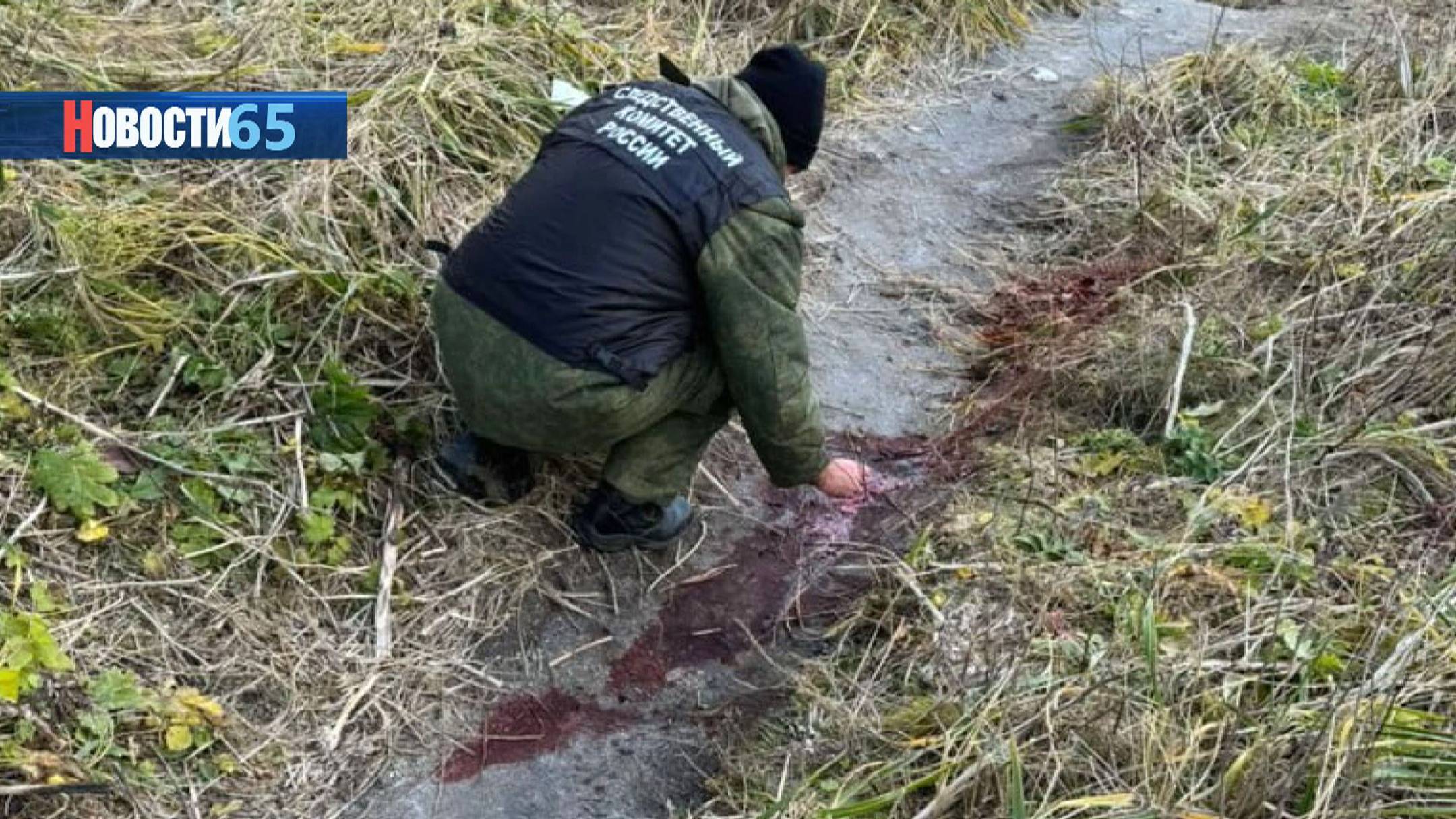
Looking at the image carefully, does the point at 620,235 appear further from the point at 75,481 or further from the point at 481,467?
the point at 75,481

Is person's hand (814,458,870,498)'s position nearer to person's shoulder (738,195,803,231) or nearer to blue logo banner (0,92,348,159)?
person's shoulder (738,195,803,231)

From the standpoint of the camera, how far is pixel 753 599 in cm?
343

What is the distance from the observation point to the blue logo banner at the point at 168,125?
115 inches

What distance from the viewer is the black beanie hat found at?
3.21 m

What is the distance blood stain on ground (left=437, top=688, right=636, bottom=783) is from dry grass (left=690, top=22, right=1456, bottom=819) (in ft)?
1.22

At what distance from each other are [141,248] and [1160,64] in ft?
13.7

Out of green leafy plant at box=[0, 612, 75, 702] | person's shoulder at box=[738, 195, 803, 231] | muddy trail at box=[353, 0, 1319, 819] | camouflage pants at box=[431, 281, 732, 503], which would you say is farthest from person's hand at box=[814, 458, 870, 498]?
green leafy plant at box=[0, 612, 75, 702]

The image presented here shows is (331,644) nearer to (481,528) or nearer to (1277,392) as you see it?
(481,528)

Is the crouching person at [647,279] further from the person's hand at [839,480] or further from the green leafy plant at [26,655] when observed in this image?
the green leafy plant at [26,655]

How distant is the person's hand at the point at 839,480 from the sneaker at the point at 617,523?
1.19 feet

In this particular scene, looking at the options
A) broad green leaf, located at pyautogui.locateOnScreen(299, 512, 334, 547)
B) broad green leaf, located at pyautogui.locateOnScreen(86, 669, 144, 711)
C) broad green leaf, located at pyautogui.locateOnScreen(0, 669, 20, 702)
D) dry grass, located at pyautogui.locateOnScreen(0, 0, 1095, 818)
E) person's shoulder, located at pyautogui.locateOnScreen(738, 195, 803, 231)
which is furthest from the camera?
broad green leaf, located at pyautogui.locateOnScreen(299, 512, 334, 547)

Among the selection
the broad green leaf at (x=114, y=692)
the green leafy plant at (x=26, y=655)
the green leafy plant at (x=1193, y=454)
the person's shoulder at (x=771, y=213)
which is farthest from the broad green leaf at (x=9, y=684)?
the green leafy plant at (x=1193, y=454)

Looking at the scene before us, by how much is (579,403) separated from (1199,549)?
1.31 m

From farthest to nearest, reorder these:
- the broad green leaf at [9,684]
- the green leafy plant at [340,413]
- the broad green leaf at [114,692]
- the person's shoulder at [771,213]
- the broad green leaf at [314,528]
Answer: the green leafy plant at [340,413], the broad green leaf at [314,528], the person's shoulder at [771,213], the broad green leaf at [114,692], the broad green leaf at [9,684]
